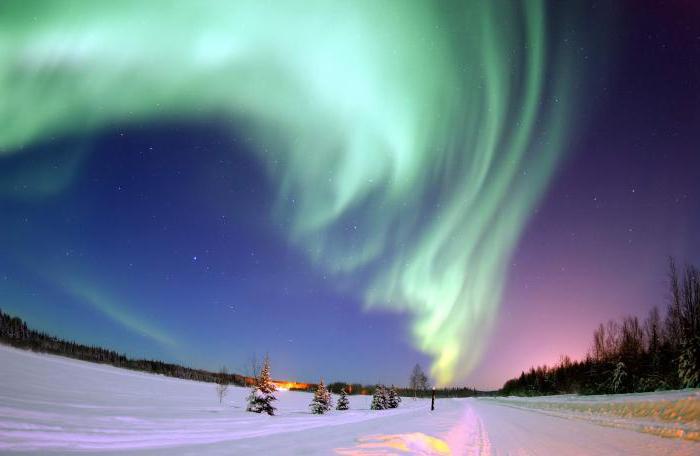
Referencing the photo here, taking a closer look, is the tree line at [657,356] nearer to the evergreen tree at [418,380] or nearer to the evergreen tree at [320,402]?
the evergreen tree at [320,402]

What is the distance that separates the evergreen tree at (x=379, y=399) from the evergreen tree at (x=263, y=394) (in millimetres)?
24798

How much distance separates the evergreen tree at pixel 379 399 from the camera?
188 ft

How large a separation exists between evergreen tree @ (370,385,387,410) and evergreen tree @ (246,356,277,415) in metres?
24.8

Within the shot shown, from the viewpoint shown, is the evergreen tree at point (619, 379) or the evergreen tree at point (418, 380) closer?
the evergreen tree at point (619, 379)

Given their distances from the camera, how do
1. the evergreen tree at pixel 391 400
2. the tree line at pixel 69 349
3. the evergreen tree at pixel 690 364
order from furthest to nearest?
the tree line at pixel 69 349, the evergreen tree at pixel 391 400, the evergreen tree at pixel 690 364

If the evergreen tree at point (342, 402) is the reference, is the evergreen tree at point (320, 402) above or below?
above

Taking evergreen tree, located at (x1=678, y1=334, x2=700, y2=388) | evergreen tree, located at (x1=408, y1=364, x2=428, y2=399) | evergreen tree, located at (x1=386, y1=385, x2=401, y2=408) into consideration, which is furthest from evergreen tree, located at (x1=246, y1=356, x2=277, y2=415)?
evergreen tree, located at (x1=408, y1=364, x2=428, y2=399)

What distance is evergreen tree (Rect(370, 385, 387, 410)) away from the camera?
57453mm

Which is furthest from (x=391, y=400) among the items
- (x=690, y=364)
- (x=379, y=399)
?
(x=690, y=364)

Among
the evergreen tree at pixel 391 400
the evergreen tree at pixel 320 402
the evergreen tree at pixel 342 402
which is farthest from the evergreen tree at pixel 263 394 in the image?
the evergreen tree at pixel 391 400

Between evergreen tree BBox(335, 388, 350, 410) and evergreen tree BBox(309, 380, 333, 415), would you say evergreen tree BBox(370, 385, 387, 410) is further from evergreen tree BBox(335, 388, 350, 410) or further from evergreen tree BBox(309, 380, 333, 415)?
evergreen tree BBox(309, 380, 333, 415)

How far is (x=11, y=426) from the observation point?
10.4 metres

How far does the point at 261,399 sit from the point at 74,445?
97.6 ft

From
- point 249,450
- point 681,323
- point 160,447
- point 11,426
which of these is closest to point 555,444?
point 249,450
